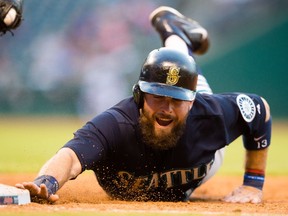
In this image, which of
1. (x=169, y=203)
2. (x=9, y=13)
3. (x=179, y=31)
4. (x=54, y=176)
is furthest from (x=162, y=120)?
(x=179, y=31)

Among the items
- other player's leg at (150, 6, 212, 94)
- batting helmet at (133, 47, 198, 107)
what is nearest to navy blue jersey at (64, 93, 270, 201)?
batting helmet at (133, 47, 198, 107)

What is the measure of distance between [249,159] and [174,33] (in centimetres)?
175

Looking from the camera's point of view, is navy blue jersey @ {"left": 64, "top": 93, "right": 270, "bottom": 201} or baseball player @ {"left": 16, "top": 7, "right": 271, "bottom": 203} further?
navy blue jersey @ {"left": 64, "top": 93, "right": 270, "bottom": 201}

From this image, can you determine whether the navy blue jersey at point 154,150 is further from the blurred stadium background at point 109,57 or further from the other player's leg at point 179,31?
the blurred stadium background at point 109,57

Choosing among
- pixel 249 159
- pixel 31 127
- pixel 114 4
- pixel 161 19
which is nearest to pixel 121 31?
pixel 114 4

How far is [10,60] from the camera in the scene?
15.8 metres

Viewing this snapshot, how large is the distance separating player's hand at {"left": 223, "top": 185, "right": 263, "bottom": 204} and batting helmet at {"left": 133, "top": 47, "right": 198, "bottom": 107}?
3.48ft

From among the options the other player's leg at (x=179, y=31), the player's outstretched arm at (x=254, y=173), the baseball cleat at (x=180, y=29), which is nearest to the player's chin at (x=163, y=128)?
the player's outstretched arm at (x=254, y=173)

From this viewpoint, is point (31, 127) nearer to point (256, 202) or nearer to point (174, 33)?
point (174, 33)

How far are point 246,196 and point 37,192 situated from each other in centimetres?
183

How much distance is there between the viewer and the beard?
396 cm

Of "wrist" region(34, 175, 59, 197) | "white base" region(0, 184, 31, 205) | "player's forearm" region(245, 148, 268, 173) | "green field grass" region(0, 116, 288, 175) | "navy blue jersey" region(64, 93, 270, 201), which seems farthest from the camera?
"green field grass" region(0, 116, 288, 175)

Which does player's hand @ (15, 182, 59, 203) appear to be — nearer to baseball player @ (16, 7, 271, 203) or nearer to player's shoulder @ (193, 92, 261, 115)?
baseball player @ (16, 7, 271, 203)

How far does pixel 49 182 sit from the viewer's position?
354 cm
